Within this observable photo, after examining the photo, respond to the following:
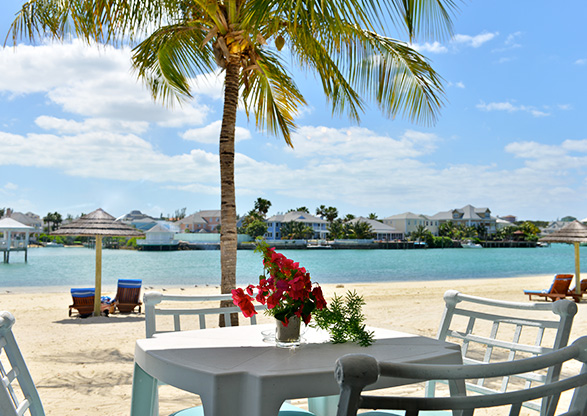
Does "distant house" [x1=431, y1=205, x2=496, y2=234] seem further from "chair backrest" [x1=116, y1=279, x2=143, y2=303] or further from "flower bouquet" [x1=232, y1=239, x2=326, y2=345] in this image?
"flower bouquet" [x1=232, y1=239, x2=326, y2=345]

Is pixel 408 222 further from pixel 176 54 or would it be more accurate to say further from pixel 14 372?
pixel 14 372

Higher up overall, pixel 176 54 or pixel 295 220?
pixel 176 54

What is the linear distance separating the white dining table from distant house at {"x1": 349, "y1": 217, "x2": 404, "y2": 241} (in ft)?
315

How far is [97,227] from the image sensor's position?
10336 mm

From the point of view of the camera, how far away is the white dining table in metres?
1.49

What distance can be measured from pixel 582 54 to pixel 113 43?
447 ft

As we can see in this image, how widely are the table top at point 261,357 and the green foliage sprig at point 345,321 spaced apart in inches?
1.5

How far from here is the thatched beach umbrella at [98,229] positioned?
394 inches

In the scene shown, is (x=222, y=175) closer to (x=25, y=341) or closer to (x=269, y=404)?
(x=25, y=341)

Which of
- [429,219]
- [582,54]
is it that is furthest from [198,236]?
[582,54]

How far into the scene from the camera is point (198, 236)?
305ft

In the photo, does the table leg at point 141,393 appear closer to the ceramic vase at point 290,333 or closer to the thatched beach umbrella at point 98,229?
the ceramic vase at point 290,333

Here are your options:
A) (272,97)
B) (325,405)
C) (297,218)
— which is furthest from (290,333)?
(297,218)

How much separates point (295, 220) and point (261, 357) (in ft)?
304
